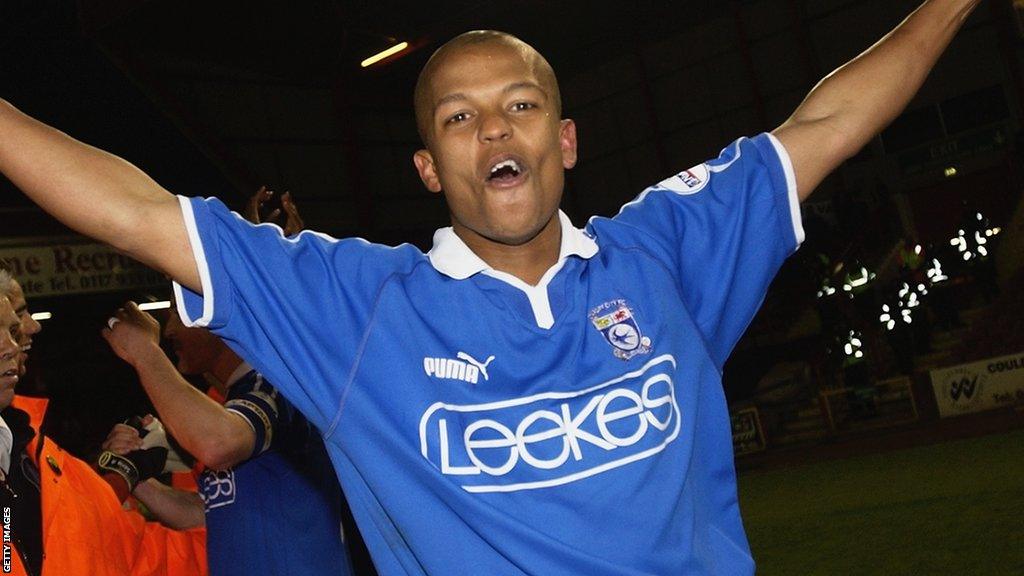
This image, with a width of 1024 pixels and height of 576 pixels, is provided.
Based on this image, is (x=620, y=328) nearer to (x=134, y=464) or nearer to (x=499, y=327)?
(x=499, y=327)

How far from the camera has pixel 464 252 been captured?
2342 mm

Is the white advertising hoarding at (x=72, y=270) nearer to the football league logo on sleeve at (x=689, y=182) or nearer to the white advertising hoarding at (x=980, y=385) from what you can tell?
the white advertising hoarding at (x=980, y=385)

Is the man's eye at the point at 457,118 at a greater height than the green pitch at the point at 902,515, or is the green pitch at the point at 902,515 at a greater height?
the man's eye at the point at 457,118

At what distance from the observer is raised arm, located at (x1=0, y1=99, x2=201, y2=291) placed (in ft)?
6.56

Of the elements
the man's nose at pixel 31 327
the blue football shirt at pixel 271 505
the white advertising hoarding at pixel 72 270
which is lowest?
the blue football shirt at pixel 271 505

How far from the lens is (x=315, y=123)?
1008 inches

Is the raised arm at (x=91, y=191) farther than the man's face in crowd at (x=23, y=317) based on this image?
No

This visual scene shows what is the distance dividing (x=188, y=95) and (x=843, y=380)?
14.4m

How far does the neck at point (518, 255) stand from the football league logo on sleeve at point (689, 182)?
0.33 m

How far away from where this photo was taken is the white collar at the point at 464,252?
7.56 feet

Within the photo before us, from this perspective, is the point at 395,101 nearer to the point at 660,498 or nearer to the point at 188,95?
the point at 188,95

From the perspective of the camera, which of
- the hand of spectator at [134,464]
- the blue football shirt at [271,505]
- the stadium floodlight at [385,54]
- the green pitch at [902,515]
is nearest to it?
the blue football shirt at [271,505]

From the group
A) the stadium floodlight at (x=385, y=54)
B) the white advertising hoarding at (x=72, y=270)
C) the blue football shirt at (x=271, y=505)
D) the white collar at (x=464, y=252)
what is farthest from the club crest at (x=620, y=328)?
the stadium floodlight at (x=385, y=54)

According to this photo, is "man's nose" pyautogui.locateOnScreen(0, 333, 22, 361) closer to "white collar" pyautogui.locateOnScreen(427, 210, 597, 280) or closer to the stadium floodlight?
"white collar" pyautogui.locateOnScreen(427, 210, 597, 280)
